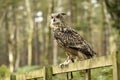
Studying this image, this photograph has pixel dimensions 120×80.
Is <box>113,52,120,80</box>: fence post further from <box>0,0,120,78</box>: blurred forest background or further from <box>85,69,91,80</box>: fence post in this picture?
<box>0,0,120,78</box>: blurred forest background

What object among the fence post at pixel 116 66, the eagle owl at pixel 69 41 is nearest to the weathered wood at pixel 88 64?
the fence post at pixel 116 66

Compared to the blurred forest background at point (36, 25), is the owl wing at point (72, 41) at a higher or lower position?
lower

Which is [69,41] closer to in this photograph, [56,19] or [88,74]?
[56,19]

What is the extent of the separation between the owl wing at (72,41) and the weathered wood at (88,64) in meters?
0.47

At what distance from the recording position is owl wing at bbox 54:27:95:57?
5.31 m

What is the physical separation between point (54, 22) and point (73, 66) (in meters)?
1.40

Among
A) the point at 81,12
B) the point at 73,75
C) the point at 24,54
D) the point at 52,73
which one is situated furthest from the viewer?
the point at 24,54

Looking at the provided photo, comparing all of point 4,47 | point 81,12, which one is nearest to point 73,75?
point 81,12

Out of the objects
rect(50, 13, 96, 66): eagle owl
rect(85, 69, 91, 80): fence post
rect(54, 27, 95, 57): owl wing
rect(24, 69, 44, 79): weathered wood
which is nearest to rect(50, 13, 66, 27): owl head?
rect(50, 13, 96, 66): eagle owl

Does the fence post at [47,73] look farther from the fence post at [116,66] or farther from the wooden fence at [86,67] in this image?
the fence post at [116,66]

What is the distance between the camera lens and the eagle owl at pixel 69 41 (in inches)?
212

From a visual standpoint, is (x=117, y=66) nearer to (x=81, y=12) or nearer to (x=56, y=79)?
(x=56, y=79)

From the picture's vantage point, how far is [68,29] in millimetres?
5750

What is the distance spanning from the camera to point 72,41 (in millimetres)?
5617
